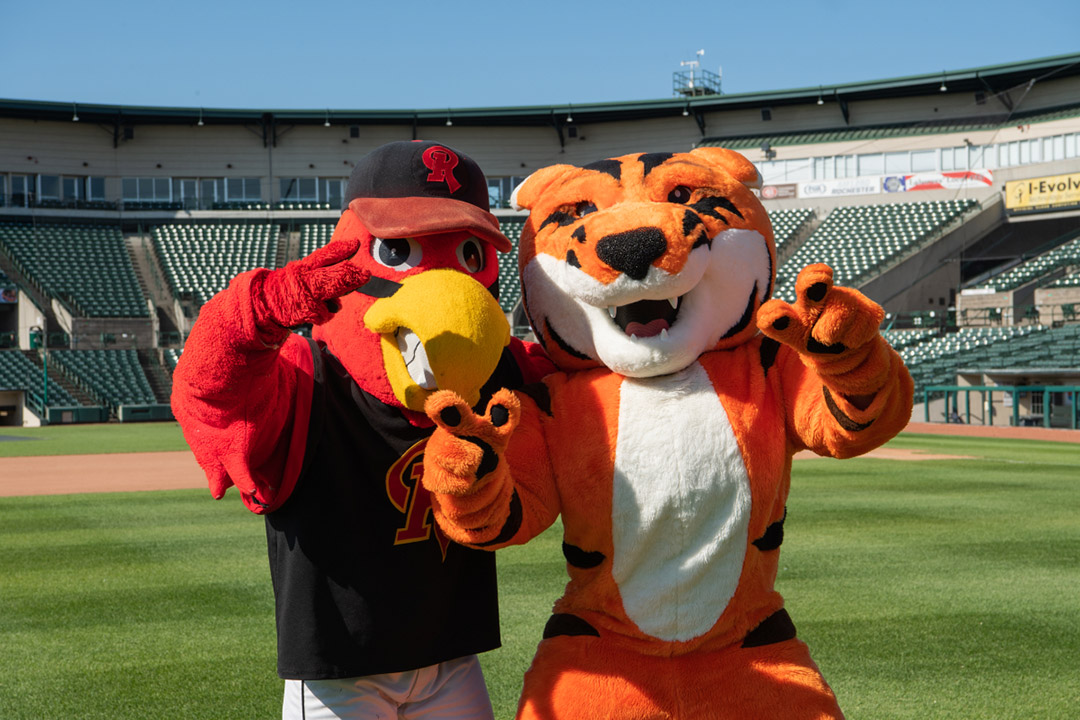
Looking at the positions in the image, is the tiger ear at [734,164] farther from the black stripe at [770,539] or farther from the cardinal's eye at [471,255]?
the black stripe at [770,539]

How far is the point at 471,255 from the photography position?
2811 millimetres

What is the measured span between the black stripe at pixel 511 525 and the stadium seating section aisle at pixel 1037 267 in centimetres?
→ 3202

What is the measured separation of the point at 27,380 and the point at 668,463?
33.8 m

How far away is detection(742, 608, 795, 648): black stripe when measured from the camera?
2719mm

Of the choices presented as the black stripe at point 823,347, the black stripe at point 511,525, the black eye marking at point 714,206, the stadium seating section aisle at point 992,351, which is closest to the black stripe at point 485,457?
the black stripe at point 511,525

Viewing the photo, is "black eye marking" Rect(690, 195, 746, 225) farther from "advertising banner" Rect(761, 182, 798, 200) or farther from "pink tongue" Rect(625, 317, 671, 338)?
"advertising banner" Rect(761, 182, 798, 200)

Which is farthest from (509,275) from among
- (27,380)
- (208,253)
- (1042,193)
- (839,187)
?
(1042,193)

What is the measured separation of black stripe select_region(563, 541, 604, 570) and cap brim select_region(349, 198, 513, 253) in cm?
89

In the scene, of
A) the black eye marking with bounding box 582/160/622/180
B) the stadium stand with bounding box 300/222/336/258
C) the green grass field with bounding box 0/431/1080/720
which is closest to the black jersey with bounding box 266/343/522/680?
the black eye marking with bounding box 582/160/622/180

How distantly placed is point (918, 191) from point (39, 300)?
3207 cm

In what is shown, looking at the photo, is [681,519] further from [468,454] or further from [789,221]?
[789,221]

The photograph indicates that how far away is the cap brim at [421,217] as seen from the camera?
2.62m

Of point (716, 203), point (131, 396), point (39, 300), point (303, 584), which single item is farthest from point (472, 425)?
point (39, 300)

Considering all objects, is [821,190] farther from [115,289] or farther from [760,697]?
[760,697]
